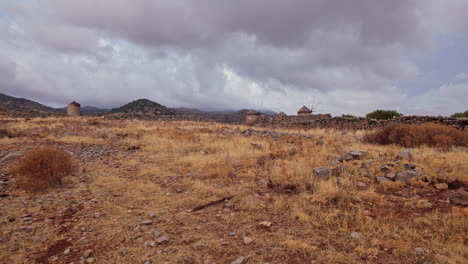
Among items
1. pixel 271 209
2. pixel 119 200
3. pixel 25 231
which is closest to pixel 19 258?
pixel 25 231

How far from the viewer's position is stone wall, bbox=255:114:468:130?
13086 millimetres

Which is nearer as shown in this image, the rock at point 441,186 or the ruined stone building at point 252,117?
the rock at point 441,186

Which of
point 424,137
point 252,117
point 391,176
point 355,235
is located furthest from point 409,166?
point 252,117

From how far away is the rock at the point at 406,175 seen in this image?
15.9 ft

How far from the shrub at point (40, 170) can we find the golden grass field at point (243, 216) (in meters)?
0.20

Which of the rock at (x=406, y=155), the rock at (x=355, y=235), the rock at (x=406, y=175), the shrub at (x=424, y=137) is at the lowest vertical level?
the rock at (x=355, y=235)

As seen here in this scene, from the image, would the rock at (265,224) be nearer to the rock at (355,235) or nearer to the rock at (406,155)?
the rock at (355,235)

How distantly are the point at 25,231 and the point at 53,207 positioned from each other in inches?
38.4

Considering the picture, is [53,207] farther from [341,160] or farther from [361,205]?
[341,160]

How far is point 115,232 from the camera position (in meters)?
3.39

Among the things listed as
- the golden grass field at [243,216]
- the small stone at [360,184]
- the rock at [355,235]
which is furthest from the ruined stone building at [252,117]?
the rock at [355,235]

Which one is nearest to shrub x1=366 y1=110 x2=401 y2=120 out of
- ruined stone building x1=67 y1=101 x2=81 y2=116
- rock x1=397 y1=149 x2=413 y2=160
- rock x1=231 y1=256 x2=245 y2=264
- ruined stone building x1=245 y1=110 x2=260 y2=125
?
ruined stone building x1=245 y1=110 x2=260 y2=125

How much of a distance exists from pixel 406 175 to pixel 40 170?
8.72 metres

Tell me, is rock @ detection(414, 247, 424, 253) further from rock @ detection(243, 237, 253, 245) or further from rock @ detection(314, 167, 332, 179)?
rock @ detection(314, 167, 332, 179)
